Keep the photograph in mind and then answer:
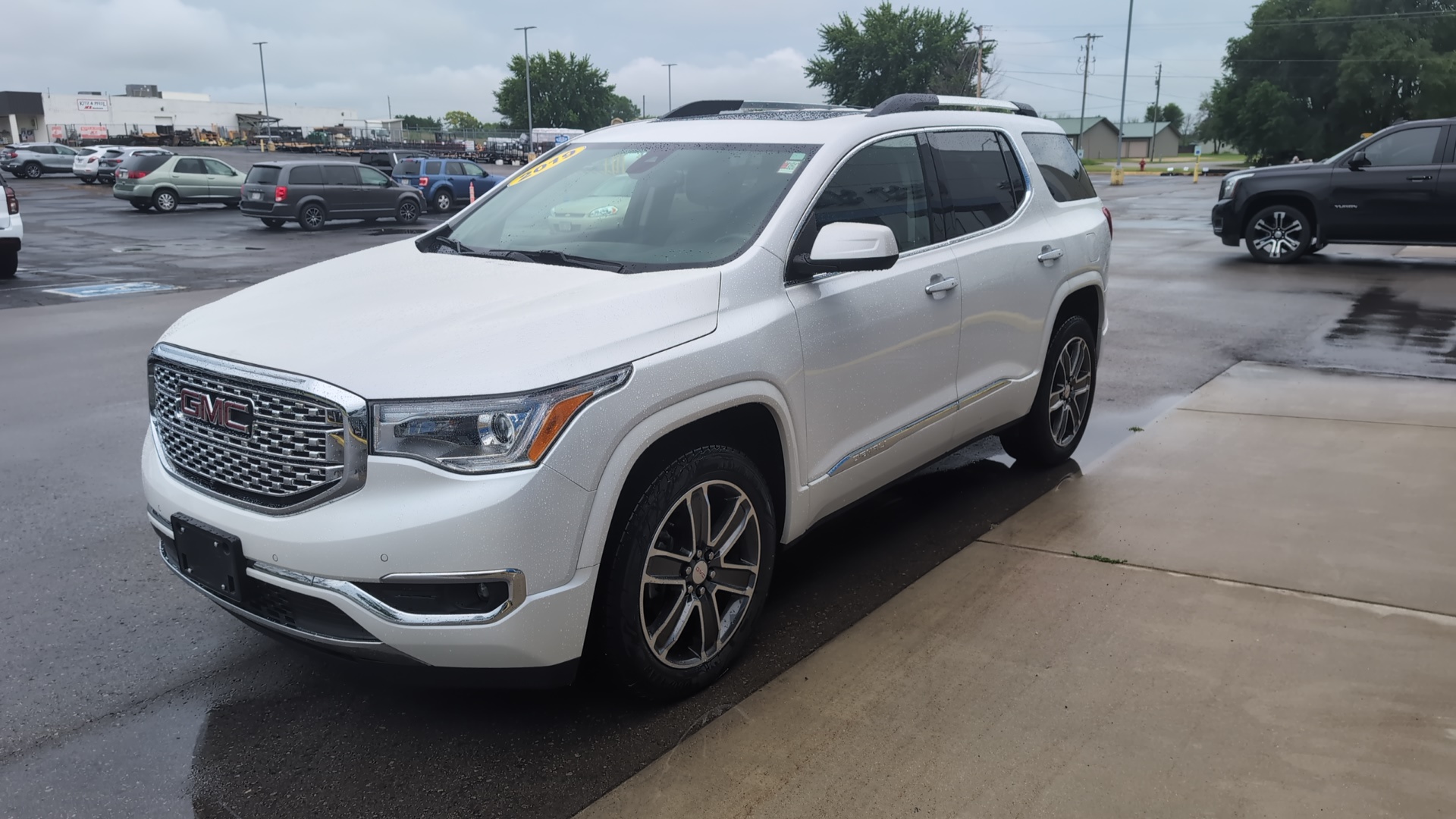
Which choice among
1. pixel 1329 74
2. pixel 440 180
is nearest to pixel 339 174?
Result: pixel 440 180

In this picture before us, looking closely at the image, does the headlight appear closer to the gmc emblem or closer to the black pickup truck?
the gmc emblem

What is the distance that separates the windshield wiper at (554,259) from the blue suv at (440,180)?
26462mm

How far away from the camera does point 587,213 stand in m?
4.09

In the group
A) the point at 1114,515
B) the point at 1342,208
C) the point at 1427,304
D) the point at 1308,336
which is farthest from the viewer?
the point at 1342,208

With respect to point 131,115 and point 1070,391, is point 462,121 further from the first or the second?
point 1070,391

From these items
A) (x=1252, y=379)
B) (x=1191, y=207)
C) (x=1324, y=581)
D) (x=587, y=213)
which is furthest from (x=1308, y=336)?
(x=1191, y=207)

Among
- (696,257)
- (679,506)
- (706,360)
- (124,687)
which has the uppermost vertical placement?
(696,257)

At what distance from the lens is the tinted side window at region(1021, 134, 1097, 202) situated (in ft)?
17.8


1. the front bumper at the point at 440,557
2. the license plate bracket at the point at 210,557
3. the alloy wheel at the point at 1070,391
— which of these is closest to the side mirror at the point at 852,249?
the front bumper at the point at 440,557

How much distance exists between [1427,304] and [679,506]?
11070 mm

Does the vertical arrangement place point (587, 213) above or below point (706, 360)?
above

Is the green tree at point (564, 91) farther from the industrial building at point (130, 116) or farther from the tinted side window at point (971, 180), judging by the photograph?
the tinted side window at point (971, 180)

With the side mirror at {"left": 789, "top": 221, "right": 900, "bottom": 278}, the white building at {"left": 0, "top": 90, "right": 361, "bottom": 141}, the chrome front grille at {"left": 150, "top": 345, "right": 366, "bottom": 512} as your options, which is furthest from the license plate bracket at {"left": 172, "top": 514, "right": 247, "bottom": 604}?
the white building at {"left": 0, "top": 90, "right": 361, "bottom": 141}

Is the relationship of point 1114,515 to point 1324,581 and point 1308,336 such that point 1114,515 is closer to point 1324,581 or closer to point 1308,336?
point 1324,581
